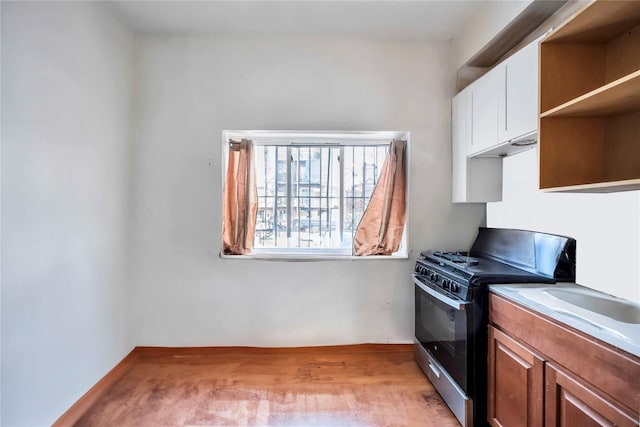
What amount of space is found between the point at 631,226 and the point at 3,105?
2.94 meters

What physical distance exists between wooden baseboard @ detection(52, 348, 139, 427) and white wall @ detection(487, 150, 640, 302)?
2.98 meters

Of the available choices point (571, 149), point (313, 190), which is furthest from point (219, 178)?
point (571, 149)

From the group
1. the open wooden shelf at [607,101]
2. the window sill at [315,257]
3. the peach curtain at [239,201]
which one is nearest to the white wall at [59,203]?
the peach curtain at [239,201]

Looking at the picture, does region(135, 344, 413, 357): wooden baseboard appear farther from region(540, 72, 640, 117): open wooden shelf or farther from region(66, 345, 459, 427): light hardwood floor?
region(540, 72, 640, 117): open wooden shelf

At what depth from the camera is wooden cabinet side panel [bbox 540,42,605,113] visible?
1437mm

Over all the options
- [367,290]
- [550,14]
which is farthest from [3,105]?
[550,14]

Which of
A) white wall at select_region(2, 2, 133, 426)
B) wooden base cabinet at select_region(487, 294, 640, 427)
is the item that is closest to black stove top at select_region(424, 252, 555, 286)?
wooden base cabinet at select_region(487, 294, 640, 427)

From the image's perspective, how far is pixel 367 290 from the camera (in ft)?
8.38

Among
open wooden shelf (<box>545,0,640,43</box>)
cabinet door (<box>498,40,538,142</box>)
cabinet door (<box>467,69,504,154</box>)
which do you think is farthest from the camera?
cabinet door (<box>467,69,504,154</box>)

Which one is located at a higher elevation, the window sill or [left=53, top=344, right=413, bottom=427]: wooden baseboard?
the window sill

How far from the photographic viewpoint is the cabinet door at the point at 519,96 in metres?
1.60

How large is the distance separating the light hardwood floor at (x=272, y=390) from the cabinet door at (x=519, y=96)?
172 centimetres

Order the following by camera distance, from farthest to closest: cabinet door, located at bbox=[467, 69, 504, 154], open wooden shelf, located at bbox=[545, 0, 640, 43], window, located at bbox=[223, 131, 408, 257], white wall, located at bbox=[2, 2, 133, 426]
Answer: window, located at bbox=[223, 131, 408, 257] < cabinet door, located at bbox=[467, 69, 504, 154] < white wall, located at bbox=[2, 2, 133, 426] < open wooden shelf, located at bbox=[545, 0, 640, 43]

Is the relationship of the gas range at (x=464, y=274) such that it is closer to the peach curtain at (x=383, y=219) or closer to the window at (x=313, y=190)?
the peach curtain at (x=383, y=219)
